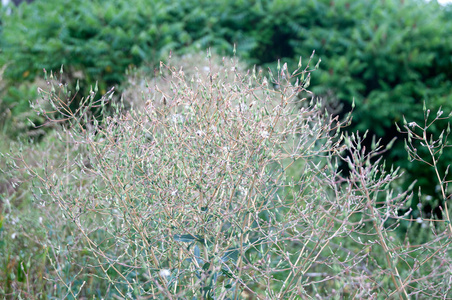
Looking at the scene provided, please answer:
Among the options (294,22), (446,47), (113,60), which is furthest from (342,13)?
(113,60)

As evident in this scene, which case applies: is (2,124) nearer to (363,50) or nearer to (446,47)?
(363,50)

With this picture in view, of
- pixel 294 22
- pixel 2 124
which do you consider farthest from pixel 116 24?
pixel 294 22

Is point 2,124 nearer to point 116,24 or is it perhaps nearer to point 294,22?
point 116,24

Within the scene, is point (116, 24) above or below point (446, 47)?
above

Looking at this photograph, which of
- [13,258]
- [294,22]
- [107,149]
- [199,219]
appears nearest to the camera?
[199,219]

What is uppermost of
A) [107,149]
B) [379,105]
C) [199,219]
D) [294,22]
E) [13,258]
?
[107,149]

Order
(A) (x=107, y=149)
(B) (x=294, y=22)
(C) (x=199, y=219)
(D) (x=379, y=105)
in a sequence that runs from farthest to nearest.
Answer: (B) (x=294, y=22) < (D) (x=379, y=105) < (A) (x=107, y=149) < (C) (x=199, y=219)

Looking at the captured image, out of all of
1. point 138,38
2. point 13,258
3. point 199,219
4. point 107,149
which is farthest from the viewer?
point 138,38

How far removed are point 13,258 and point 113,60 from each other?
13.3ft

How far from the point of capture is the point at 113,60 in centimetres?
671

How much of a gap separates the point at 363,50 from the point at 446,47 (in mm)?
1124

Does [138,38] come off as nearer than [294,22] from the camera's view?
Yes

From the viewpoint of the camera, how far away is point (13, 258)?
3.30 m

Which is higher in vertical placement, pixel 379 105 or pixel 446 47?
pixel 446 47
